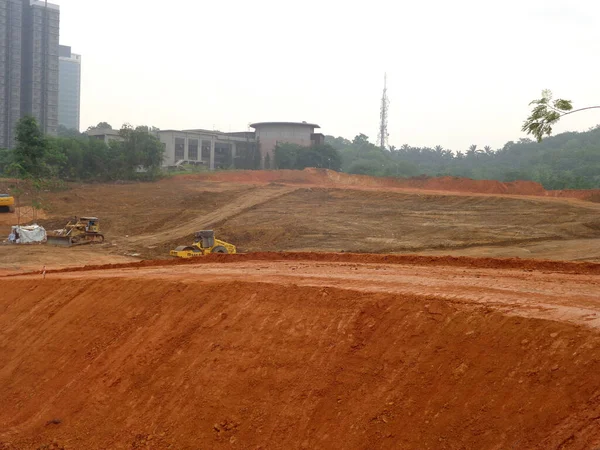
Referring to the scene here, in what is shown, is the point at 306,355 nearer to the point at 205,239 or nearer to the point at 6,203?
the point at 205,239

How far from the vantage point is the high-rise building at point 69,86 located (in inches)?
6713

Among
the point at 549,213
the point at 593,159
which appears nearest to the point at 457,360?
the point at 549,213

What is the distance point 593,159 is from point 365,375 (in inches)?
2499

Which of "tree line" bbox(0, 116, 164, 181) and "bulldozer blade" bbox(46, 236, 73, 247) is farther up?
"tree line" bbox(0, 116, 164, 181)

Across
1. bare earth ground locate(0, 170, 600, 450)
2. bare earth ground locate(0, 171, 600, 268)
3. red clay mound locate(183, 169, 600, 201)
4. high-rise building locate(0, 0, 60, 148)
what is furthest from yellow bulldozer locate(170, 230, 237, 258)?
high-rise building locate(0, 0, 60, 148)

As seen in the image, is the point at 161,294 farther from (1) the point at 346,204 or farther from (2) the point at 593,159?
(2) the point at 593,159

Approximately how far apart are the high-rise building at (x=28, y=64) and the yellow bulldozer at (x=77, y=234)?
55659 mm

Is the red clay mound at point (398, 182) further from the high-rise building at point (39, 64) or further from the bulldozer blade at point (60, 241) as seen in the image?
the high-rise building at point (39, 64)

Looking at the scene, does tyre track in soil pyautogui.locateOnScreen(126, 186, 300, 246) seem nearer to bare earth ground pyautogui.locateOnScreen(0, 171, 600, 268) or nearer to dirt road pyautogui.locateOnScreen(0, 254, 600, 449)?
bare earth ground pyautogui.locateOnScreen(0, 171, 600, 268)

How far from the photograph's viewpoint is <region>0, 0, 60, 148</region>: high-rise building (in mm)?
78375

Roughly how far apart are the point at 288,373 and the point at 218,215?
90.5ft

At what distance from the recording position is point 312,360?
26.0 feet

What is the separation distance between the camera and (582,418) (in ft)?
17.5

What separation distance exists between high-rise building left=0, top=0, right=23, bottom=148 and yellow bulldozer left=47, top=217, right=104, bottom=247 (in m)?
57.6
